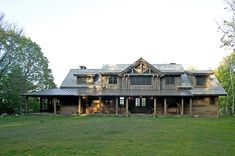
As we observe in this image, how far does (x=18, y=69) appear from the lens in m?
52.2

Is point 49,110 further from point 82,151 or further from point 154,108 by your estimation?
point 82,151

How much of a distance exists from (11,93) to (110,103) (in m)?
14.5

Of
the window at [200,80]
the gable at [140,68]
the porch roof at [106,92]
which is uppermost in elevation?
the gable at [140,68]

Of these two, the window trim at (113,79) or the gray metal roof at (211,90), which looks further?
the window trim at (113,79)

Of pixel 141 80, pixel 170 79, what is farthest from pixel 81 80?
pixel 170 79

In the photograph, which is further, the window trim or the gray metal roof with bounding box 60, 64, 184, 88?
the gray metal roof with bounding box 60, 64, 184, 88

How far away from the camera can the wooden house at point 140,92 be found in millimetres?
43688

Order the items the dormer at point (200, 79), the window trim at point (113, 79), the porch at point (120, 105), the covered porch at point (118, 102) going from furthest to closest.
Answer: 1. the window trim at point (113, 79)
2. the dormer at point (200, 79)
3. the porch at point (120, 105)
4. the covered porch at point (118, 102)

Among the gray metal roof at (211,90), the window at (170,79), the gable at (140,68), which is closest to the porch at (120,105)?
the gray metal roof at (211,90)

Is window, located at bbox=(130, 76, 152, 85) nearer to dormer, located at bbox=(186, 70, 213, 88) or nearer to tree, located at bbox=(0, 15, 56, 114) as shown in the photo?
dormer, located at bbox=(186, 70, 213, 88)

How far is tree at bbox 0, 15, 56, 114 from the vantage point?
49.0 meters

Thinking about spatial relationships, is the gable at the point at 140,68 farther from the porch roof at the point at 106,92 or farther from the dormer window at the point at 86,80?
the dormer window at the point at 86,80

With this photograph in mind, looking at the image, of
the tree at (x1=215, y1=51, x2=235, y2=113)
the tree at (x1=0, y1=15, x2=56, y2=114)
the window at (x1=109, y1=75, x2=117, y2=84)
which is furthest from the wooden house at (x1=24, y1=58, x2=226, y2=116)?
the tree at (x1=215, y1=51, x2=235, y2=113)

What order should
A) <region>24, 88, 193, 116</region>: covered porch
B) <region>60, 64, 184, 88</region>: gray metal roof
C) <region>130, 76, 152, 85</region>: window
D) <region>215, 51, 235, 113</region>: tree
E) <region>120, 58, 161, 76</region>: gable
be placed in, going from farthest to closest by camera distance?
<region>215, 51, 235, 113</region>: tree
<region>60, 64, 184, 88</region>: gray metal roof
<region>130, 76, 152, 85</region>: window
<region>120, 58, 161, 76</region>: gable
<region>24, 88, 193, 116</region>: covered porch
